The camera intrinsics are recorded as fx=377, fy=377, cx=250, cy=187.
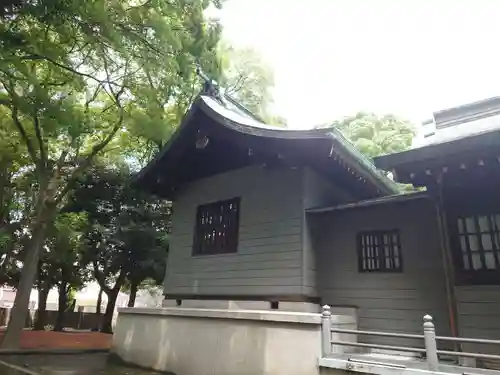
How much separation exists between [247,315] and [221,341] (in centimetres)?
80

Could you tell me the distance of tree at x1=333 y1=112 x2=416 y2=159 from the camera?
1778cm

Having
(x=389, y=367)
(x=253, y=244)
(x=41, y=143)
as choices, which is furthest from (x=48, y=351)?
(x=389, y=367)

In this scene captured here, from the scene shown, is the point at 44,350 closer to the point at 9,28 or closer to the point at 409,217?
the point at 9,28

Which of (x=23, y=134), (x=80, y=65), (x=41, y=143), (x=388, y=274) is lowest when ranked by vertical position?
(x=388, y=274)

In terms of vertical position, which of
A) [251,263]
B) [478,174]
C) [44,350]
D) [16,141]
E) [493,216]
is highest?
[16,141]

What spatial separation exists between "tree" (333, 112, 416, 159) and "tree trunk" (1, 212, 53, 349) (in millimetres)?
12950

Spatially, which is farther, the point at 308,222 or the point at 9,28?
the point at 308,222

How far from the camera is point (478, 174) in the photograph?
5977 mm

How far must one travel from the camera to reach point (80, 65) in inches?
407

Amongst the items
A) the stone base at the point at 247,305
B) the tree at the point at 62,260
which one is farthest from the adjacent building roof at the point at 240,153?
the tree at the point at 62,260

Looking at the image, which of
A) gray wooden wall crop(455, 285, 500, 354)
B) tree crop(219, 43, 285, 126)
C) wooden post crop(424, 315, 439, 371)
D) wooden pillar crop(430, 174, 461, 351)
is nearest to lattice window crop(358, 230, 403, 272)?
wooden pillar crop(430, 174, 461, 351)

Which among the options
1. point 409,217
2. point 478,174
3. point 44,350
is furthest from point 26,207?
point 478,174

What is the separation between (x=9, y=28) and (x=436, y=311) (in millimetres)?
8732

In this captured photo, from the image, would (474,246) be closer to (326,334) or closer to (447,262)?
(447,262)
